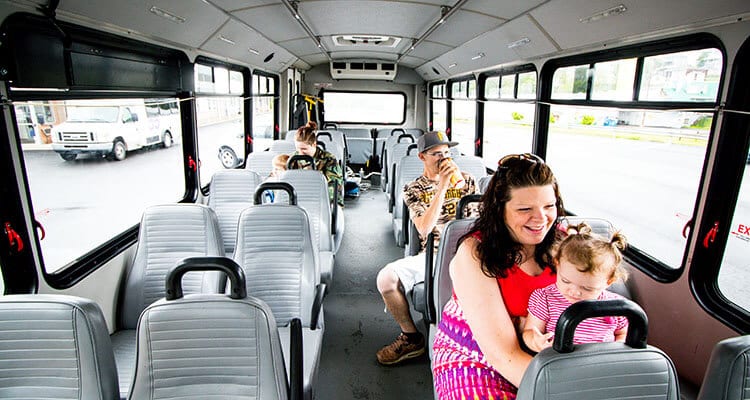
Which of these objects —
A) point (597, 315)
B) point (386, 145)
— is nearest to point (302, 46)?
point (386, 145)

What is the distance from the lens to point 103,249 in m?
2.75

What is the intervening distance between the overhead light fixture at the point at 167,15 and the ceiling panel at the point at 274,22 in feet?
1.77

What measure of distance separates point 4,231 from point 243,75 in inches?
180

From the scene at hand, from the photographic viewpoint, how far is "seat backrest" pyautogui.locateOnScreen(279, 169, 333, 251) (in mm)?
3855

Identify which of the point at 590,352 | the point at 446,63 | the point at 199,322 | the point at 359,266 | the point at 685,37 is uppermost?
the point at 446,63

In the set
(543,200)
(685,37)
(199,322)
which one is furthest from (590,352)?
(685,37)

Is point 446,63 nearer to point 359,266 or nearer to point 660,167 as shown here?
point 359,266

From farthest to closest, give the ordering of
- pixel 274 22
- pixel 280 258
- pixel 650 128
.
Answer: pixel 274 22, pixel 650 128, pixel 280 258

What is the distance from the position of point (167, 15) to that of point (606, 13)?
2.98 metres

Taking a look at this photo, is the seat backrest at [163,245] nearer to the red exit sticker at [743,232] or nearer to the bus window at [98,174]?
the bus window at [98,174]

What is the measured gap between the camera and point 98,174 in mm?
9961

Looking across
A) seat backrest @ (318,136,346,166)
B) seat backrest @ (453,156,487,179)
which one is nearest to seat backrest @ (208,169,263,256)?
seat backrest @ (453,156,487,179)

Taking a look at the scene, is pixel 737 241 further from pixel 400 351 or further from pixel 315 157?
pixel 315 157

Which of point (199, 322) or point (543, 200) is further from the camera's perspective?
point (543, 200)
